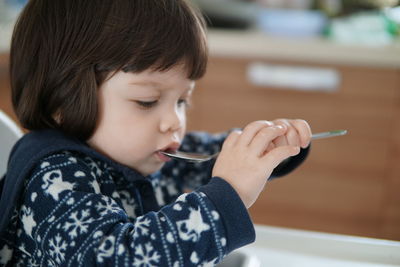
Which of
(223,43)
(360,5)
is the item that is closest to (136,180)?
(223,43)

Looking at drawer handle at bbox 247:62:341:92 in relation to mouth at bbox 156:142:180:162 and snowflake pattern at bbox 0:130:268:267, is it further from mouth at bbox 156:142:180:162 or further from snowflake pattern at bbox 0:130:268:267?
snowflake pattern at bbox 0:130:268:267

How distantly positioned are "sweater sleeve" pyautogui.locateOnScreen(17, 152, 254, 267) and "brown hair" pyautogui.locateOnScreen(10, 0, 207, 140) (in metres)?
0.15

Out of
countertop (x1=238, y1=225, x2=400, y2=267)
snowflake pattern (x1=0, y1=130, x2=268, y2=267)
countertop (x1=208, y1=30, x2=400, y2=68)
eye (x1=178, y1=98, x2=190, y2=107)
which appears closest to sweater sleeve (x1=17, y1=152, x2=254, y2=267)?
snowflake pattern (x1=0, y1=130, x2=268, y2=267)

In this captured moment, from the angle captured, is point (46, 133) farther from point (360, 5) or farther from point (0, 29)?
point (360, 5)

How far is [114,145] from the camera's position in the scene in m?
0.75

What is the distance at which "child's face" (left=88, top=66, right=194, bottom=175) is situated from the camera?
71 cm

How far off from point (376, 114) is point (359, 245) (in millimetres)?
1197

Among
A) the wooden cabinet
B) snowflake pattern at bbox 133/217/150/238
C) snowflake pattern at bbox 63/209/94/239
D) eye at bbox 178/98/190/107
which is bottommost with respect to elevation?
the wooden cabinet

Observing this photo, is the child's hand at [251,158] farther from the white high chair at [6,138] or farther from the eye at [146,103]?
the white high chair at [6,138]

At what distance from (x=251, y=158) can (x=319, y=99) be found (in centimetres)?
124

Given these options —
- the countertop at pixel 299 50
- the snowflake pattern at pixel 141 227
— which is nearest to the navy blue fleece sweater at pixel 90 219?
the snowflake pattern at pixel 141 227

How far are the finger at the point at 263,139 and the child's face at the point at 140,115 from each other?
0.47 feet

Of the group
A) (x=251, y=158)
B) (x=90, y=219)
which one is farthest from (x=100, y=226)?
(x=251, y=158)

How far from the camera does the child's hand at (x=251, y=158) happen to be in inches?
24.0
